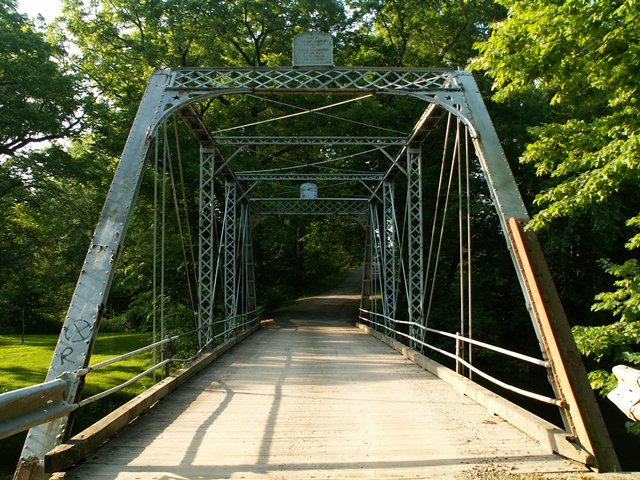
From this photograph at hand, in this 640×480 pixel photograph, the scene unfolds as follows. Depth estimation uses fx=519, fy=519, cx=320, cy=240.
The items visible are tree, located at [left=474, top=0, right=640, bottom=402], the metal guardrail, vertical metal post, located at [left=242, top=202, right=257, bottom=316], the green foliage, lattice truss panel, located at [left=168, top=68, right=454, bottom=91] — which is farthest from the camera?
the green foliage

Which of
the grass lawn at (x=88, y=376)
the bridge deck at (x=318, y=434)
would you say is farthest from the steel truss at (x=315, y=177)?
Result: the bridge deck at (x=318, y=434)

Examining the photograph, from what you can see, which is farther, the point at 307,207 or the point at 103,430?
the point at 307,207

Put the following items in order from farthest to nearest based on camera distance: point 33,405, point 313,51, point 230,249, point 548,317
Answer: point 230,249 < point 313,51 < point 548,317 < point 33,405

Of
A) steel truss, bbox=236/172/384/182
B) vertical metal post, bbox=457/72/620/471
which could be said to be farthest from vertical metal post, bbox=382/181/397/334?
vertical metal post, bbox=457/72/620/471

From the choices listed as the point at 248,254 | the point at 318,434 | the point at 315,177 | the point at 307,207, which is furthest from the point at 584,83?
the point at 248,254

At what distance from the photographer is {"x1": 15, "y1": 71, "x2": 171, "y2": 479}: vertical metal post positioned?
433 centimetres

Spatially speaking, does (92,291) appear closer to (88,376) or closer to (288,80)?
(288,80)

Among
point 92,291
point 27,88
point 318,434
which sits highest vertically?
point 27,88

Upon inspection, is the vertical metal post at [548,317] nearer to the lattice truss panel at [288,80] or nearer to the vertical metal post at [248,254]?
the lattice truss panel at [288,80]

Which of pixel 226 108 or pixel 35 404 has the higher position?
pixel 226 108

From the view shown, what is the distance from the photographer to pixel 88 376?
50.6ft

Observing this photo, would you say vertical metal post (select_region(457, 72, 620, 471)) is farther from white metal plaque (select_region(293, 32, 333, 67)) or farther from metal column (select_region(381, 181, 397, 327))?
metal column (select_region(381, 181, 397, 327))

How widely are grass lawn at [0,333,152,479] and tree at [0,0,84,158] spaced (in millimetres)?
7093

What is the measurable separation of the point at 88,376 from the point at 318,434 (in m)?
12.6
